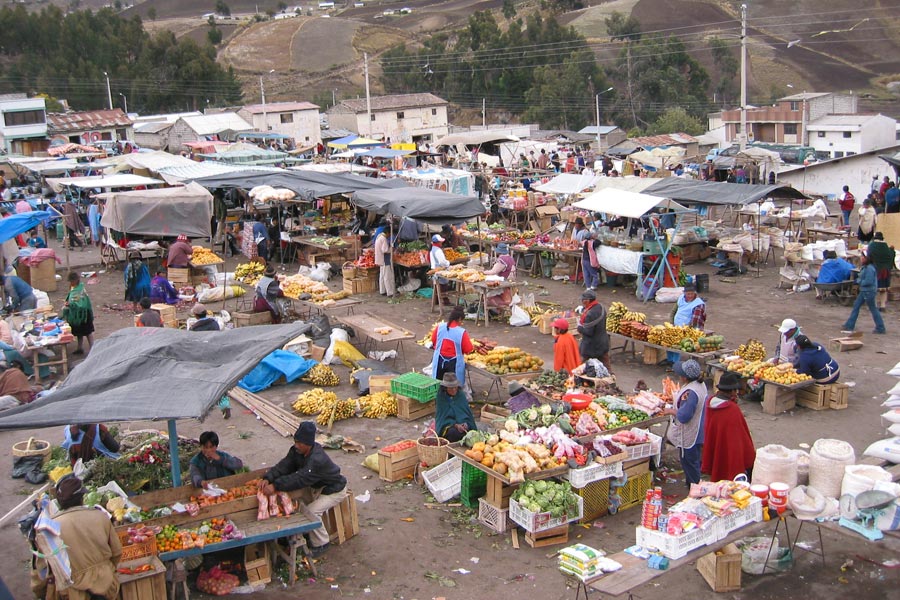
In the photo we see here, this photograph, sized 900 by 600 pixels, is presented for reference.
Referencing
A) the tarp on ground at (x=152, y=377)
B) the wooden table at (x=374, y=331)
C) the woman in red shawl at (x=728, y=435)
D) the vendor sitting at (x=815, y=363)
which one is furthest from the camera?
the wooden table at (x=374, y=331)

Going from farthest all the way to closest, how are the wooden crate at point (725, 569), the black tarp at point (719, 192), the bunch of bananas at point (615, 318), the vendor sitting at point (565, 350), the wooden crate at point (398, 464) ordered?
the black tarp at point (719, 192) → the bunch of bananas at point (615, 318) → the vendor sitting at point (565, 350) → the wooden crate at point (398, 464) → the wooden crate at point (725, 569)

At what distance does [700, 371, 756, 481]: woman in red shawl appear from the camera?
7.91m

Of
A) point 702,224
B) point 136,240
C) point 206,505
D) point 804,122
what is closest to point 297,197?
point 136,240

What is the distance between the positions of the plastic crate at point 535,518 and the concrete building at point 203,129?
5016cm

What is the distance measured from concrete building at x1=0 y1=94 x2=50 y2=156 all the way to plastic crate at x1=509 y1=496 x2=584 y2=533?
53.9 meters

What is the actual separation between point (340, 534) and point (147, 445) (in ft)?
7.75

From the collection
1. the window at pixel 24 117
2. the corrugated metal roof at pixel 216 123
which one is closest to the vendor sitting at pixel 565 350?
the corrugated metal roof at pixel 216 123

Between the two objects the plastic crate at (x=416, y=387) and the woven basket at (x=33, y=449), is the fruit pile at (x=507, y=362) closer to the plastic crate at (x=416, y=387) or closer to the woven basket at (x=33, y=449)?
the plastic crate at (x=416, y=387)

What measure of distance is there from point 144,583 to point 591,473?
13.4 feet

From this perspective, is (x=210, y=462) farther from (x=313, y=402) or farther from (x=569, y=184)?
(x=569, y=184)

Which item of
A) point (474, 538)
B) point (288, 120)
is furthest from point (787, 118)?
point (474, 538)

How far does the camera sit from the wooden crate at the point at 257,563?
23.4ft

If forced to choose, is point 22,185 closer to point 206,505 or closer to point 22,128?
point 22,128

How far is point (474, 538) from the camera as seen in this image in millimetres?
7984
